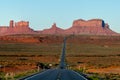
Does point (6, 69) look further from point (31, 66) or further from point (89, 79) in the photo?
point (89, 79)

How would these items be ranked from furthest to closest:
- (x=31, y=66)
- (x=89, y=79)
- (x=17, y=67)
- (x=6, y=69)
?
(x=31, y=66) → (x=17, y=67) → (x=6, y=69) → (x=89, y=79)

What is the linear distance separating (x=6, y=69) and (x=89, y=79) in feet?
102

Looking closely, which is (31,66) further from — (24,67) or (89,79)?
(89,79)

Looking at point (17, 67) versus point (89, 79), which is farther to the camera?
point (17, 67)

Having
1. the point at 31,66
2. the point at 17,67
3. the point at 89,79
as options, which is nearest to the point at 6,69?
the point at 17,67

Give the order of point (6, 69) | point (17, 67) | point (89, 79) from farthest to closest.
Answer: point (17, 67)
point (6, 69)
point (89, 79)

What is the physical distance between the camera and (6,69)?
233 feet

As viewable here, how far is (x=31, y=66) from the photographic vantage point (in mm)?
83500

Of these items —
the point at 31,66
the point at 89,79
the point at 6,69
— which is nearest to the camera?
the point at 89,79

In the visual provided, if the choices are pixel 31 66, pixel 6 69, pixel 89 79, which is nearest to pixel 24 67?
pixel 31 66

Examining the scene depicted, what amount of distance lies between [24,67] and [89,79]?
130 feet

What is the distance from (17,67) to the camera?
255 feet

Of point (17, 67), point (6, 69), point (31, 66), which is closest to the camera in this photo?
point (6, 69)

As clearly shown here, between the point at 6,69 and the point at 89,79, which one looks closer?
the point at 89,79
